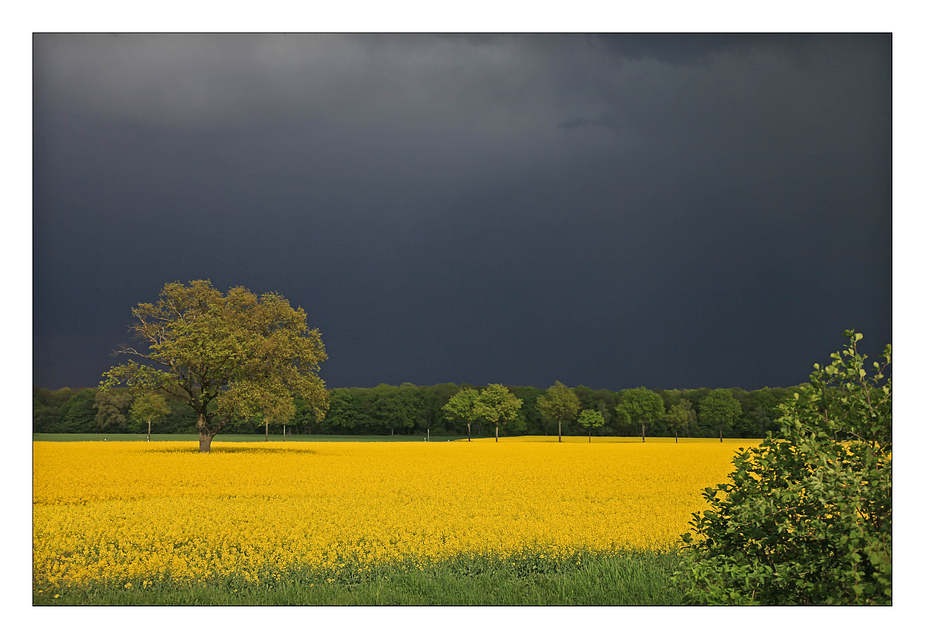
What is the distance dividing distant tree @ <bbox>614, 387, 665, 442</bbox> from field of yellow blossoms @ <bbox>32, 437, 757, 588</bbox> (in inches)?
81.0

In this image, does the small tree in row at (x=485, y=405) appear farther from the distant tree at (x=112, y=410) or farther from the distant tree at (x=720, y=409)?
the distant tree at (x=112, y=410)

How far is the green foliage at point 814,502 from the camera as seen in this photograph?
3598 mm

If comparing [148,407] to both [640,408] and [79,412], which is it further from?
[640,408]

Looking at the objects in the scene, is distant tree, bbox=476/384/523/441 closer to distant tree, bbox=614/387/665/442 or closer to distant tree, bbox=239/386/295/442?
distant tree, bbox=614/387/665/442

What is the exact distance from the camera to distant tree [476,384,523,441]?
684 inches

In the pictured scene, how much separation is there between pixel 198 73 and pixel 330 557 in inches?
194

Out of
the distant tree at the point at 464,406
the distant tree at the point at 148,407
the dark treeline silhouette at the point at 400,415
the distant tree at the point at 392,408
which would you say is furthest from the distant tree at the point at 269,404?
the distant tree at the point at 464,406

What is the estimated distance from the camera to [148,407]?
1508cm

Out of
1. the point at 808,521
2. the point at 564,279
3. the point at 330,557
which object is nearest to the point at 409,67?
the point at 564,279

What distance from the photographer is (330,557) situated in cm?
539

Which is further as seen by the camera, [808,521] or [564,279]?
[564,279]

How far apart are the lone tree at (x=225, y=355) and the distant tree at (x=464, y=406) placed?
12.0 ft
